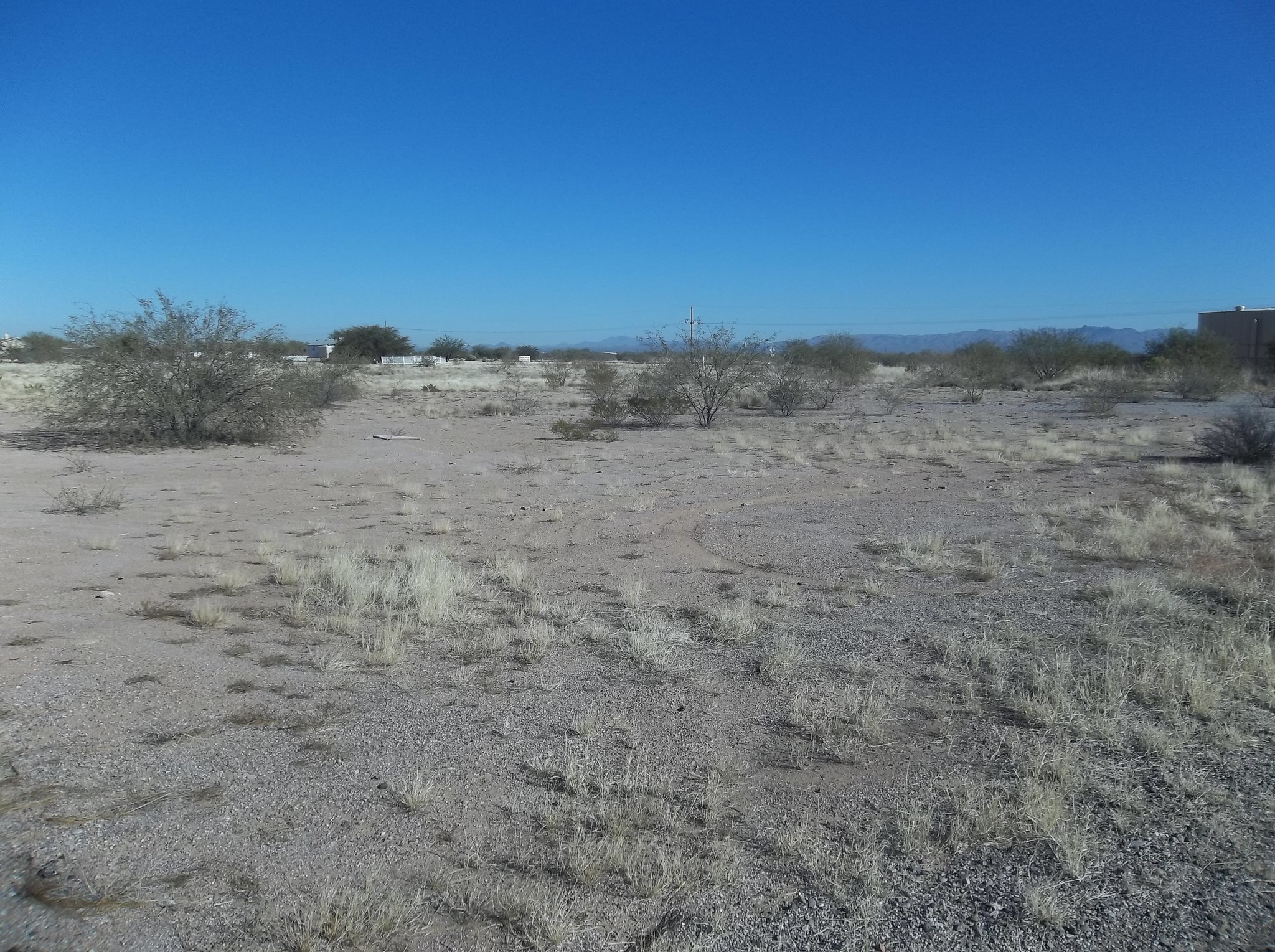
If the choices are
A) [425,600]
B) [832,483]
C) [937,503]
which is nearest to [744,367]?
[832,483]

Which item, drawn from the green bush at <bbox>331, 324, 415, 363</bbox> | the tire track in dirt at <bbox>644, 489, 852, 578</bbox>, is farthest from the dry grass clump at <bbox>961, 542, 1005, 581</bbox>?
the green bush at <bbox>331, 324, 415, 363</bbox>

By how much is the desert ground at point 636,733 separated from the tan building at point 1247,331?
5980 cm

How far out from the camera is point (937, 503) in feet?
53.6

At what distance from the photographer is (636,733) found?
6113mm

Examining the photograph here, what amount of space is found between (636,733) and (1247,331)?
7720 centimetres

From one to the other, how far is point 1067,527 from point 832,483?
621 centimetres

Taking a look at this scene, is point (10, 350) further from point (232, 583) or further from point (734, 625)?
point (734, 625)

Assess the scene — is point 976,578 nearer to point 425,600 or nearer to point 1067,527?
point 1067,527

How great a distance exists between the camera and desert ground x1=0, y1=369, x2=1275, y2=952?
4.05 m

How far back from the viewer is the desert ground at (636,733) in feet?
13.3

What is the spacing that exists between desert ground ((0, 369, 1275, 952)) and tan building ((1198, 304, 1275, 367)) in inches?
2354

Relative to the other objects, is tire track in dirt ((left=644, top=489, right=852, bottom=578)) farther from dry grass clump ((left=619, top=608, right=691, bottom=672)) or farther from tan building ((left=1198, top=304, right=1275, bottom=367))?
tan building ((left=1198, top=304, right=1275, bottom=367))

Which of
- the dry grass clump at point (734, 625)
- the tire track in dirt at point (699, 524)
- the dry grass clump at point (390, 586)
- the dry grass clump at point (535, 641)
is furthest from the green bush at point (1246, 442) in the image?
the dry grass clump at point (535, 641)

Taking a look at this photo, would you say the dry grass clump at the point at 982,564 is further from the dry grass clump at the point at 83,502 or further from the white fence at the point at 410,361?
the white fence at the point at 410,361
